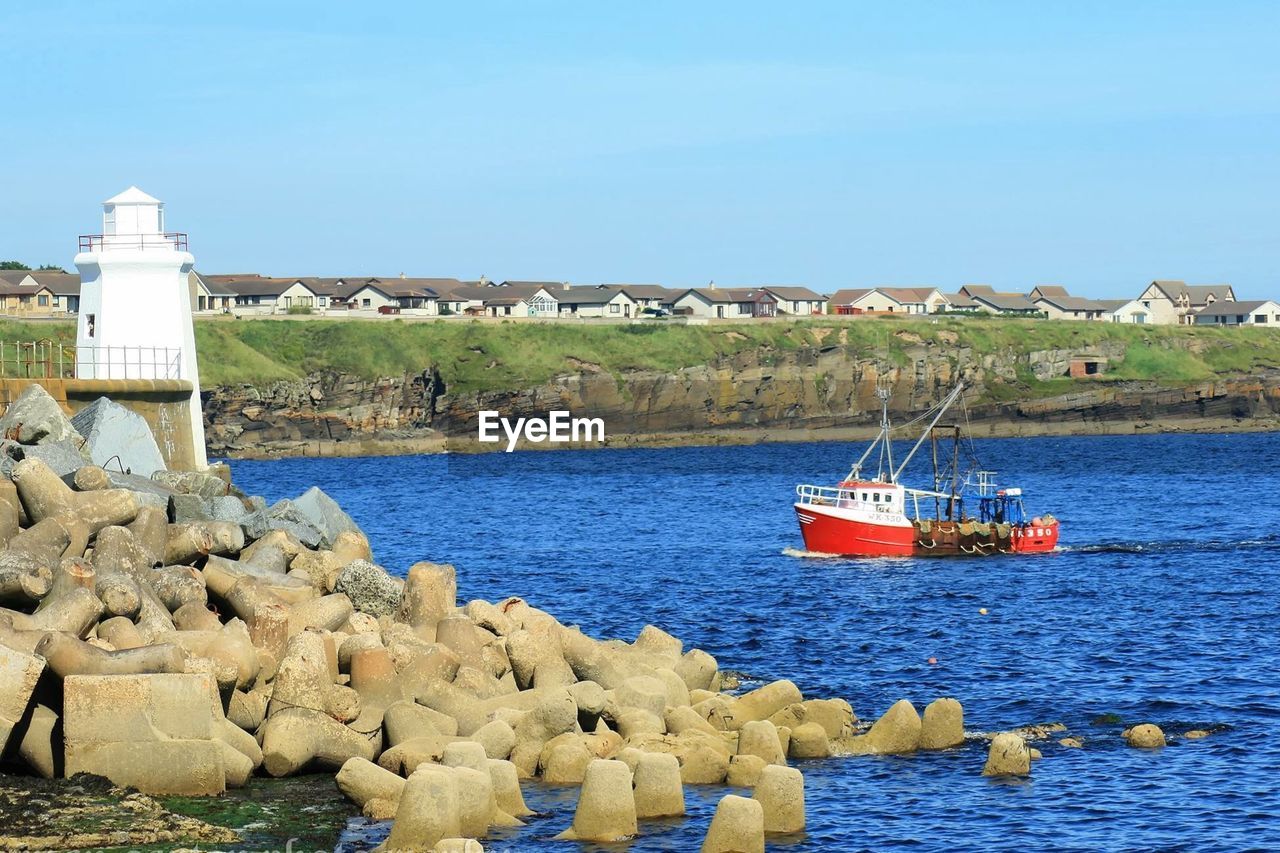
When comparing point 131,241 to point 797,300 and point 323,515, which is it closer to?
point 323,515

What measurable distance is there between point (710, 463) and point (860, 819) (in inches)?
3806

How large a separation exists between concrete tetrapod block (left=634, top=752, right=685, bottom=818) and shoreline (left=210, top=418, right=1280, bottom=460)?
361 ft

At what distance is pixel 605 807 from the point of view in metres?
18.1

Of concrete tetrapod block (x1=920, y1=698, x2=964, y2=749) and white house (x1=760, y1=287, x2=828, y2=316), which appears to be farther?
white house (x1=760, y1=287, x2=828, y2=316)

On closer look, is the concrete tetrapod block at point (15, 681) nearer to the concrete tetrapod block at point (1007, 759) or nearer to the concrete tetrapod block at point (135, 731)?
the concrete tetrapod block at point (135, 731)

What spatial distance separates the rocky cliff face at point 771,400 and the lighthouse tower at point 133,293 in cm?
9217

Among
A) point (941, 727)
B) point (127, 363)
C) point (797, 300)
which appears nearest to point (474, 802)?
point (941, 727)

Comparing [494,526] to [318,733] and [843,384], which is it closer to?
[318,733]

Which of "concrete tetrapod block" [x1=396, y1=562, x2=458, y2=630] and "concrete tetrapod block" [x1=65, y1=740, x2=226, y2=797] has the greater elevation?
"concrete tetrapod block" [x1=396, y1=562, x2=458, y2=630]

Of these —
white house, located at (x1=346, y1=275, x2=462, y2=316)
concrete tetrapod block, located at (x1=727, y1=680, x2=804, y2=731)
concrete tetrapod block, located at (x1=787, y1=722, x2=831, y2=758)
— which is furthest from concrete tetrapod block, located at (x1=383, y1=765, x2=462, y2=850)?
white house, located at (x1=346, y1=275, x2=462, y2=316)

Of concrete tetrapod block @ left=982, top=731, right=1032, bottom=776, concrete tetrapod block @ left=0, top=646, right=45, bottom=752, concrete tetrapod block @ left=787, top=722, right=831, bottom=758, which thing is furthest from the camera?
concrete tetrapod block @ left=787, top=722, right=831, bottom=758

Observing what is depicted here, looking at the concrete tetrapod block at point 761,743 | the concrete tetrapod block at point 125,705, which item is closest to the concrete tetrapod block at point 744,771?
the concrete tetrapod block at point 761,743

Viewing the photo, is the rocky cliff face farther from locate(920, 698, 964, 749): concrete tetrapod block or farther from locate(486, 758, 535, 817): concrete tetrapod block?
locate(486, 758, 535, 817): concrete tetrapod block

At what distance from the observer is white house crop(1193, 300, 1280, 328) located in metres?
195
